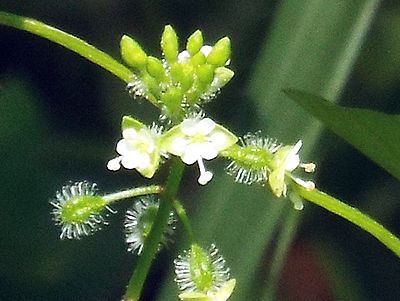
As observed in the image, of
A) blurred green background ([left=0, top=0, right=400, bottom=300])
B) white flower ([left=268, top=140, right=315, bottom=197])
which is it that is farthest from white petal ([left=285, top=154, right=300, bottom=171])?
blurred green background ([left=0, top=0, right=400, bottom=300])

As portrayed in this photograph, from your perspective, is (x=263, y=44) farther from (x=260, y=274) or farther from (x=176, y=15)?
(x=260, y=274)

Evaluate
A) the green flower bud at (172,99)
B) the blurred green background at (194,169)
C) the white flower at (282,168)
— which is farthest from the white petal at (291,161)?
the blurred green background at (194,169)

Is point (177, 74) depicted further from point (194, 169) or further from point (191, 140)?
point (194, 169)

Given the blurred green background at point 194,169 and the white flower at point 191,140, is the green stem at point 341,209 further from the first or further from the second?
the blurred green background at point 194,169

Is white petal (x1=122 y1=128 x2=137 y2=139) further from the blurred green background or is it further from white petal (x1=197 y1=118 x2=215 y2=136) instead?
the blurred green background

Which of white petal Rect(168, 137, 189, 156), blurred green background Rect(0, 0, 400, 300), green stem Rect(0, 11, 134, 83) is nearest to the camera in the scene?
white petal Rect(168, 137, 189, 156)

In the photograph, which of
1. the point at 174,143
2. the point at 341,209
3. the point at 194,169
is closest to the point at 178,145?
the point at 174,143
